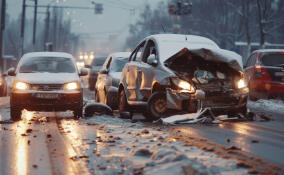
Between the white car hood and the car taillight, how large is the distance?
6.76 meters

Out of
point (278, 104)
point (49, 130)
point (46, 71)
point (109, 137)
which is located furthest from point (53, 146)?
point (278, 104)

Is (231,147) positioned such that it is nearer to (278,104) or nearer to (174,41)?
(174,41)

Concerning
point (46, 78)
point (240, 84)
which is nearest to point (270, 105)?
point (240, 84)

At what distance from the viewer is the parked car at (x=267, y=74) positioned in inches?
660

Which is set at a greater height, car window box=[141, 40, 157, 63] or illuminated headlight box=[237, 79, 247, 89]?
car window box=[141, 40, 157, 63]

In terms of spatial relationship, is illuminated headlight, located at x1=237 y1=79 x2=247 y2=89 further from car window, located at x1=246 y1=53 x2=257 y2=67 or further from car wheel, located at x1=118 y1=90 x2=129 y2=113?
car window, located at x1=246 y1=53 x2=257 y2=67

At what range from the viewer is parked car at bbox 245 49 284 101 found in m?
16.8

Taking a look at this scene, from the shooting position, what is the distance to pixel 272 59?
57.2 feet

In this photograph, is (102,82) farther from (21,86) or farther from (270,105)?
(270,105)

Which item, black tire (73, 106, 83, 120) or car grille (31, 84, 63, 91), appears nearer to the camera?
car grille (31, 84, 63, 91)

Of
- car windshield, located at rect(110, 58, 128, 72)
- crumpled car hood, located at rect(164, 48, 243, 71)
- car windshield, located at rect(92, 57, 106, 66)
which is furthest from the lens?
car windshield, located at rect(92, 57, 106, 66)

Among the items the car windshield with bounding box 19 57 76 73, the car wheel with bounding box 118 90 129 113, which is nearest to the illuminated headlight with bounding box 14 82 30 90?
the car windshield with bounding box 19 57 76 73

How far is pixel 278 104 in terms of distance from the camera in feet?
55.1

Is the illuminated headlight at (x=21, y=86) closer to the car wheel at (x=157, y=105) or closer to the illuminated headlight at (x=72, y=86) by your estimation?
the illuminated headlight at (x=72, y=86)
